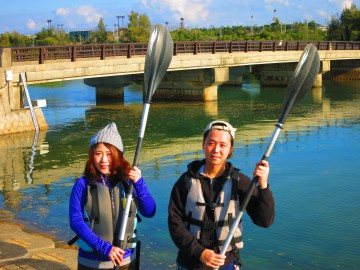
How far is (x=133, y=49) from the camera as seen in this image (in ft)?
83.9

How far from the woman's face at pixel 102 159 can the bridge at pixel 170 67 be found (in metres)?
15.1

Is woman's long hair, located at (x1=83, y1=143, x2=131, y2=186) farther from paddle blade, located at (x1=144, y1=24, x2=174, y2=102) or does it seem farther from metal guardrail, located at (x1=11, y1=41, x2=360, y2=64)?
metal guardrail, located at (x1=11, y1=41, x2=360, y2=64)

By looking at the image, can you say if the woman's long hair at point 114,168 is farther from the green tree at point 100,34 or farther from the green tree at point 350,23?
the green tree at point 100,34

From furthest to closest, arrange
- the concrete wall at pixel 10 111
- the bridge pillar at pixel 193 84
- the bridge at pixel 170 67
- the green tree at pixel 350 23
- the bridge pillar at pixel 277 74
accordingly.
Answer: the green tree at pixel 350 23 → the bridge pillar at pixel 277 74 → the bridge pillar at pixel 193 84 → the bridge at pixel 170 67 → the concrete wall at pixel 10 111

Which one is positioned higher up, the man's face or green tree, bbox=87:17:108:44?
green tree, bbox=87:17:108:44

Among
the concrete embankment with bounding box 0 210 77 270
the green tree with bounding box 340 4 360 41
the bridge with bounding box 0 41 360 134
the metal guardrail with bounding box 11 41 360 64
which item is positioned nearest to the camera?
the concrete embankment with bounding box 0 210 77 270

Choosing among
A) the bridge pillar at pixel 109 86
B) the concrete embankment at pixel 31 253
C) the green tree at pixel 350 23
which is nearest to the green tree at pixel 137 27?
the green tree at pixel 350 23

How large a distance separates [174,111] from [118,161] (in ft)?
71.7

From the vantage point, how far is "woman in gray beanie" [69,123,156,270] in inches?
159

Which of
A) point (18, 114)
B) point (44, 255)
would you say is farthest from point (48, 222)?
point (18, 114)

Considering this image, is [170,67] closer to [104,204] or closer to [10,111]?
[10,111]

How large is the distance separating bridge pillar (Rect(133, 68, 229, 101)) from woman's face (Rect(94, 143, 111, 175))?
25.9m

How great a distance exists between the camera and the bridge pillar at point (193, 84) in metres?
30.1

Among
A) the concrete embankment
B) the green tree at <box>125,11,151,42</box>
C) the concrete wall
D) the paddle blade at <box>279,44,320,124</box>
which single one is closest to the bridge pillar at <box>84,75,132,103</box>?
the concrete wall
